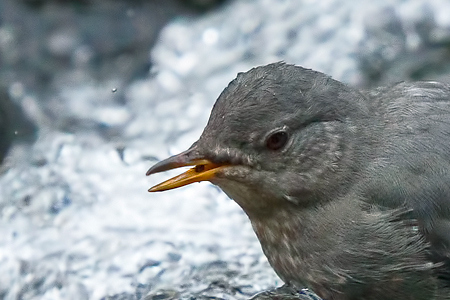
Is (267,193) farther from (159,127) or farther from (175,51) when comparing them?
(175,51)

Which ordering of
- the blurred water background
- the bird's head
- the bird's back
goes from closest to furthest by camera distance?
1. the bird's head
2. the bird's back
3. the blurred water background

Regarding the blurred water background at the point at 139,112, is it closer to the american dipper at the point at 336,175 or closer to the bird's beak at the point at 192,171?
the american dipper at the point at 336,175

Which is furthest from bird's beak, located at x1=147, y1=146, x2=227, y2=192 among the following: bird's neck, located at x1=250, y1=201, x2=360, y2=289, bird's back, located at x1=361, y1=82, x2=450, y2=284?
bird's back, located at x1=361, y1=82, x2=450, y2=284

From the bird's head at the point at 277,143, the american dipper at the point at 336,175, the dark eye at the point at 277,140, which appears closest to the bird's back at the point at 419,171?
the american dipper at the point at 336,175

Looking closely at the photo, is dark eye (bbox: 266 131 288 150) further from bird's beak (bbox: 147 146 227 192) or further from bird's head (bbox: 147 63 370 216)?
bird's beak (bbox: 147 146 227 192)

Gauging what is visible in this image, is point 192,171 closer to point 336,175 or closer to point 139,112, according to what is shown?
point 336,175

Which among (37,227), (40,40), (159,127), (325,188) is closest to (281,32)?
(159,127)
